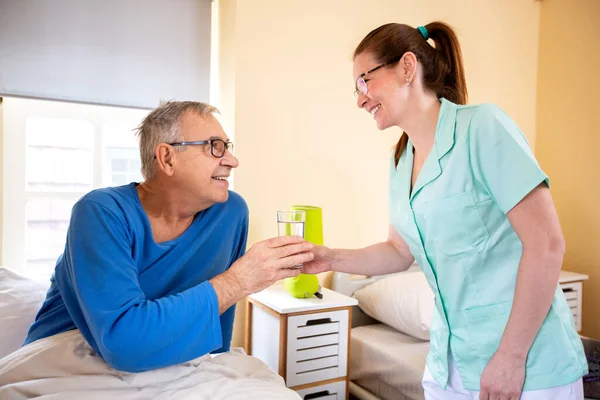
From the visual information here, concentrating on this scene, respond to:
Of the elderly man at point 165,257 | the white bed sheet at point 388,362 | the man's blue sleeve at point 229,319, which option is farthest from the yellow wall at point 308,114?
the elderly man at point 165,257

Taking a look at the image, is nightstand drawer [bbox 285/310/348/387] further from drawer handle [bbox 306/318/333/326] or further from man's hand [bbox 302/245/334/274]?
man's hand [bbox 302/245/334/274]

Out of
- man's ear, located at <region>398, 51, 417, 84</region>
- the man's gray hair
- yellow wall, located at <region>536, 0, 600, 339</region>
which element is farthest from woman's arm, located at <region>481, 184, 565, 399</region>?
yellow wall, located at <region>536, 0, 600, 339</region>

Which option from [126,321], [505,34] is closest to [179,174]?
[126,321]

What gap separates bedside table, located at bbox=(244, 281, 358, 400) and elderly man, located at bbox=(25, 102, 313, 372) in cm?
55

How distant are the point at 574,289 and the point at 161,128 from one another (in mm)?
3038

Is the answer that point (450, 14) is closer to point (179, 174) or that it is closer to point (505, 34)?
point (505, 34)

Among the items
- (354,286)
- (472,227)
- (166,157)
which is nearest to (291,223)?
(166,157)

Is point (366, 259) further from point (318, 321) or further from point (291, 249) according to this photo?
point (318, 321)

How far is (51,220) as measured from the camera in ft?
8.54

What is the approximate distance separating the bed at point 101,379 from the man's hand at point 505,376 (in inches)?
20.1

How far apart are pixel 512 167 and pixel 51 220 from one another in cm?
241

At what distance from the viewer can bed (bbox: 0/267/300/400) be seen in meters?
1.20

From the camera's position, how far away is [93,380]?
1.22 m

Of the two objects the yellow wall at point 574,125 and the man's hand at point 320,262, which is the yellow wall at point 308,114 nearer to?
the yellow wall at point 574,125
